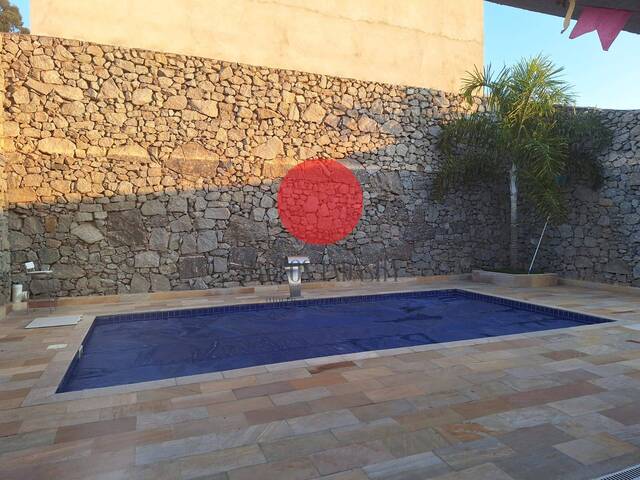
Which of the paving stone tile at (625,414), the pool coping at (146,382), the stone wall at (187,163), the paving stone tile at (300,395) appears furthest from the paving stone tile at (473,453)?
the stone wall at (187,163)

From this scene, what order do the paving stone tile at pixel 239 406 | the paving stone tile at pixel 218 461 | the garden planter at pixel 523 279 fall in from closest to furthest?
1. the paving stone tile at pixel 218 461
2. the paving stone tile at pixel 239 406
3. the garden planter at pixel 523 279

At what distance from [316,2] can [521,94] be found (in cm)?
465

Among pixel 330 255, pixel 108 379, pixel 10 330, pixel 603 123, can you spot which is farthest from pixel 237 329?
pixel 603 123

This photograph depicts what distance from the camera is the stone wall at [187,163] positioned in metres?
7.02

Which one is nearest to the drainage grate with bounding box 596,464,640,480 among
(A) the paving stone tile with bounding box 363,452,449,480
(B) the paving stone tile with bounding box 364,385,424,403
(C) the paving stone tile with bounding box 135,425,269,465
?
(A) the paving stone tile with bounding box 363,452,449,480

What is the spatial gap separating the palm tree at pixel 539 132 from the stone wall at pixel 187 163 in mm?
1445

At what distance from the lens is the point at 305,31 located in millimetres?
8914

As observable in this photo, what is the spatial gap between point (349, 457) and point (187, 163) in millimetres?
6665

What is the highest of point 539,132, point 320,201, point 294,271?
point 539,132

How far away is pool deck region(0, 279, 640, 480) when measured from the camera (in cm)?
219

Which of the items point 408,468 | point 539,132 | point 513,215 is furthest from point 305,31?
point 408,468

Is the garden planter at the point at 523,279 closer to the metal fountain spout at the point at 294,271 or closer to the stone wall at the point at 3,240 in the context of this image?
the metal fountain spout at the point at 294,271

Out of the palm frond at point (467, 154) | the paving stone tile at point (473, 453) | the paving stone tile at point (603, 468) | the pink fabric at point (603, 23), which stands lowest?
the paving stone tile at point (473, 453)

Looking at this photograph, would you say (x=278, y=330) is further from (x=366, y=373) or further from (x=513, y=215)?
(x=513, y=215)
